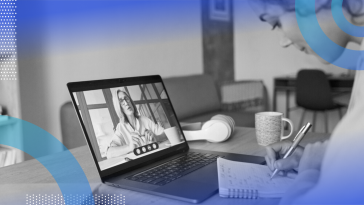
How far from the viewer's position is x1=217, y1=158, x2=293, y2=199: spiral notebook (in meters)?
0.56

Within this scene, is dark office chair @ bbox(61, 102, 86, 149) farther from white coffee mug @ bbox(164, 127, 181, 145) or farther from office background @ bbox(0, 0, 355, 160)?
white coffee mug @ bbox(164, 127, 181, 145)

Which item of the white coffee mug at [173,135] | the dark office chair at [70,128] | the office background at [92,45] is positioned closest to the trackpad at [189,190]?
the white coffee mug at [173,135]

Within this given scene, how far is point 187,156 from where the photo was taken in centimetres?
84

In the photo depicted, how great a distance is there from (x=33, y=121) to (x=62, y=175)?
1.33 metres

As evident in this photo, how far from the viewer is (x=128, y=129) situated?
0.77m

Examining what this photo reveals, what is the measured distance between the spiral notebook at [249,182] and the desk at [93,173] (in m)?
0.01

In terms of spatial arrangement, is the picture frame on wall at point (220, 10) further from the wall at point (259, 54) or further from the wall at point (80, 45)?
the wall at point (80, 45)


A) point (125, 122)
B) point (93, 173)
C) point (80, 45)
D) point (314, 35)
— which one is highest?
point (80, 45)

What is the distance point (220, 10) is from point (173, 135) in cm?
322

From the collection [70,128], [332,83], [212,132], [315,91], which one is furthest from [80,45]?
[332,83]

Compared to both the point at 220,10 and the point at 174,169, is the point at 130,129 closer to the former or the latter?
the point at 174,169

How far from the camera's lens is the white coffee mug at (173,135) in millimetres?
883

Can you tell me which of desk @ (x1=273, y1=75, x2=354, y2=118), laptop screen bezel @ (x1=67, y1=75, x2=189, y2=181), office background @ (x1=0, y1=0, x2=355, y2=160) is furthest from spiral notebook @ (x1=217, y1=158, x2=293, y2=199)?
desk @ (x1=273, y1=75, x2=354, y2=118)

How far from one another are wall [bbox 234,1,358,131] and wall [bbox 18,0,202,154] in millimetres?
1667
